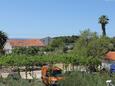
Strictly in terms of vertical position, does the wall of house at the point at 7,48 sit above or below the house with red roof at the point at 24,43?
below

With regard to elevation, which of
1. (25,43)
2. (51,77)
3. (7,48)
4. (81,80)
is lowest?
(51,77)

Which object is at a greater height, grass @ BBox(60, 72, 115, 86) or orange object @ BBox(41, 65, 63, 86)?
grass @ BBox(60, 72, 115, 86)

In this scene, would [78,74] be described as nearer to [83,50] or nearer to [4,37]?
[83,50]

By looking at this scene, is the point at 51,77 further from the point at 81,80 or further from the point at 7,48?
the point at 7,48

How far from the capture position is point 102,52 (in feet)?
225

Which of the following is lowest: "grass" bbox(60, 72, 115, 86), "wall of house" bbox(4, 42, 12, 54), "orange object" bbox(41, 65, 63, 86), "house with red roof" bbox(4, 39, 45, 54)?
"orange object" bbox(41, 65, 63, 86)

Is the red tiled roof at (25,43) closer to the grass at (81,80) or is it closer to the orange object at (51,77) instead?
the orange object at (51,77)

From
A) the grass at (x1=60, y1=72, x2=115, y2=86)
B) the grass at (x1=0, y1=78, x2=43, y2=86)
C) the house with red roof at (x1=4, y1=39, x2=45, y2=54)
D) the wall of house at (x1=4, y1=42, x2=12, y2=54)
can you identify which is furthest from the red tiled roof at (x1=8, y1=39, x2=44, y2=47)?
the grass at (x1=0, y1=78, x2=43, y2=86)

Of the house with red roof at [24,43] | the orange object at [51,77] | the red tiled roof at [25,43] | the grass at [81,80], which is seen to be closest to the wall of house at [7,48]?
the house with red roof at [24,43]

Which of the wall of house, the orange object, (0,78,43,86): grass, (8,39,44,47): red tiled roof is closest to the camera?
(0,78,43,86): grass

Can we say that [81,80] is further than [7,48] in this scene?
No

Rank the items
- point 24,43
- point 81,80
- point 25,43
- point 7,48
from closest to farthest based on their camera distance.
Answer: point 81,80 < point 7,48 < point 24,43 < point 25,43

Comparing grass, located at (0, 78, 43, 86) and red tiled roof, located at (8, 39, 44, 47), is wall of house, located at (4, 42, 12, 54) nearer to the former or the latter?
red tiled roof, located at (8, 39, 44, 47)

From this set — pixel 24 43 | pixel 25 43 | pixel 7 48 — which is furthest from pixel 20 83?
pixel 25 43
